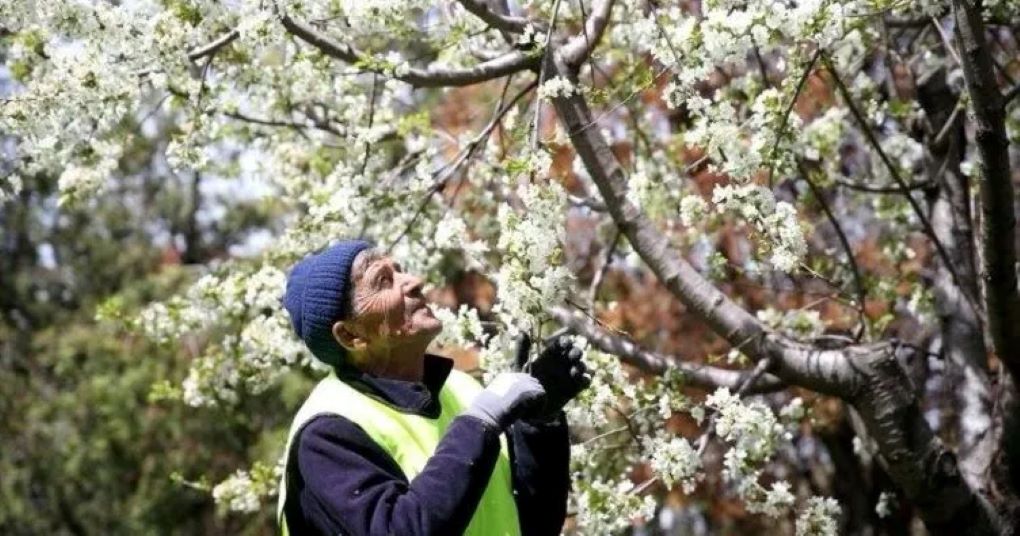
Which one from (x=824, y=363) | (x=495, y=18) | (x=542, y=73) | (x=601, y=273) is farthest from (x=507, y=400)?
(x=601, y=273)

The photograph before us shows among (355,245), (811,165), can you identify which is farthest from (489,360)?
(811,165)

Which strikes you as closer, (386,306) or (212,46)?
(386,306)

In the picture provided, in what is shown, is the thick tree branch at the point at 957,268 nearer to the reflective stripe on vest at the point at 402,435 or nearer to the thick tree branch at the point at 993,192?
the thick tree branch at the point at 993,192

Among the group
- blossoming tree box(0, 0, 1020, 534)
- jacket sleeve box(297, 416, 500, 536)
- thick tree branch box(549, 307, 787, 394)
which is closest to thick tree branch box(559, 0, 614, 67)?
blossoming tree box(0, 0, 1020, 534)

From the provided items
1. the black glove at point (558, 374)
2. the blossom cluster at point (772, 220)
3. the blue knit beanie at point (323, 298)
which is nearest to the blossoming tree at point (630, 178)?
the blossom cluster at point (772, 220)

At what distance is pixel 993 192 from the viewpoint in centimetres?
413

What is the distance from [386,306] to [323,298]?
12cm

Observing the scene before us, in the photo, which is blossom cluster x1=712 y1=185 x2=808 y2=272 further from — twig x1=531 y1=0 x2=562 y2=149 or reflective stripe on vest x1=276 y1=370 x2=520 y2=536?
reflective stripe on vest x1=276 y1=370 x2=520 y2=536

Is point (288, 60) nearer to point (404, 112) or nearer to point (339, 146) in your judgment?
point (339, 146)

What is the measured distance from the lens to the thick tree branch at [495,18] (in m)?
4.23

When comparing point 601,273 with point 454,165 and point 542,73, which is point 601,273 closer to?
point 454,165

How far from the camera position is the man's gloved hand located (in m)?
2.73

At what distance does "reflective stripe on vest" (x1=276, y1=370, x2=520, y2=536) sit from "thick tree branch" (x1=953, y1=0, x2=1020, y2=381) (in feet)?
5.30

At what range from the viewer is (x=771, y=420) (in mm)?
4066
